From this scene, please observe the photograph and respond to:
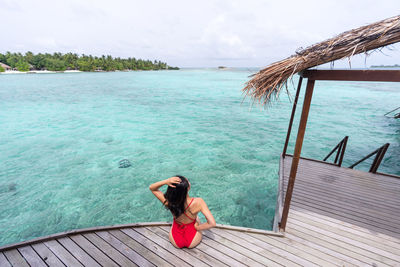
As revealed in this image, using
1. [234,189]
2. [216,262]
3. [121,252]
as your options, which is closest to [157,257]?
[121,252]

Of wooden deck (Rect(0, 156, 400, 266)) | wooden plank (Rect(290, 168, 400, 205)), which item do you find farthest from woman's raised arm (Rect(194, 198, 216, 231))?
wooden plank (Rect(290, 168, 400, 205))

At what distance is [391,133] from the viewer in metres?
14.8

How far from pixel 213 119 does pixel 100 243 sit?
15.3 meters

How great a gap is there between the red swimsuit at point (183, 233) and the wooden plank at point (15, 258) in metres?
2.29

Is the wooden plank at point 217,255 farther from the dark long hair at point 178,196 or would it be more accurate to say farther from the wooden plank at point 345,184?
the wooden plank at point 345,184

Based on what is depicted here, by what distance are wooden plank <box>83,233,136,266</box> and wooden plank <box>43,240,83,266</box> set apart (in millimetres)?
335

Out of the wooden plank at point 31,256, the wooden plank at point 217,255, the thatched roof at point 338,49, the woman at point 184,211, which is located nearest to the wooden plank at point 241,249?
the wooden plank at point 217,255

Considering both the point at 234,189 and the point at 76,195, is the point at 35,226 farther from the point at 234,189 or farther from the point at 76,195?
the point at 234,189

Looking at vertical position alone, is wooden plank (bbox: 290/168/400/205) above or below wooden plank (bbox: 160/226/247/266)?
above

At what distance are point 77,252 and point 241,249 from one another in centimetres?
271

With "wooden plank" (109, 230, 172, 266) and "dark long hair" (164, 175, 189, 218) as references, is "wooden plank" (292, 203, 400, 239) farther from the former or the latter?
"wooden plank" (109, 230, 172, 266)

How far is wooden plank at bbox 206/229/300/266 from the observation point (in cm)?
299

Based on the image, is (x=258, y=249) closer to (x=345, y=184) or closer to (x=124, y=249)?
(x=124, y=249)

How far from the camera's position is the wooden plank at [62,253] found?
289 cm
